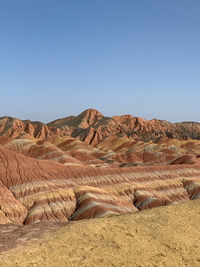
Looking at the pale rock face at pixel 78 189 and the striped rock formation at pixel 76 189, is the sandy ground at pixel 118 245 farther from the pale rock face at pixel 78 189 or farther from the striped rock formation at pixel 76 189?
the pale rock face at pixel 78 189

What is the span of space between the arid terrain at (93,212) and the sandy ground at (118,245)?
0.06 meters

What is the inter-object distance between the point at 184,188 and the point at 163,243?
63146mm

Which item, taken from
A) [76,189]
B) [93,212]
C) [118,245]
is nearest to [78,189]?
[76,189]

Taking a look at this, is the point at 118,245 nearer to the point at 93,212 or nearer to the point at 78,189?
the point at 93,212

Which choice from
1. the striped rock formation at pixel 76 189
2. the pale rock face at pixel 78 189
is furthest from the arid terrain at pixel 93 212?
the striped rock formation at pixel 76 189

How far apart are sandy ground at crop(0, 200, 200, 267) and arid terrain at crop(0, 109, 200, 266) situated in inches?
2.5

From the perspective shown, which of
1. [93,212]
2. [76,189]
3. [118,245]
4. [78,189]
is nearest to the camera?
[118,245]

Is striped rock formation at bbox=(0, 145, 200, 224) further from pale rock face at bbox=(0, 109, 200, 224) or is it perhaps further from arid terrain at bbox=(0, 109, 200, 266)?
arid terrain at bbox=(0, 109, 200, 266)

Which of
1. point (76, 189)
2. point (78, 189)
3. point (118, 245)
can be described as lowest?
point (76, 189)

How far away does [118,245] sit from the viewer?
60.9 feet

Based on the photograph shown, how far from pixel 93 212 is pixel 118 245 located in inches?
1365

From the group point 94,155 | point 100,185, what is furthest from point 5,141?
point 100,185

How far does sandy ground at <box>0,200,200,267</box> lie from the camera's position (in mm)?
16719

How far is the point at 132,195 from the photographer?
7006 centimetres
